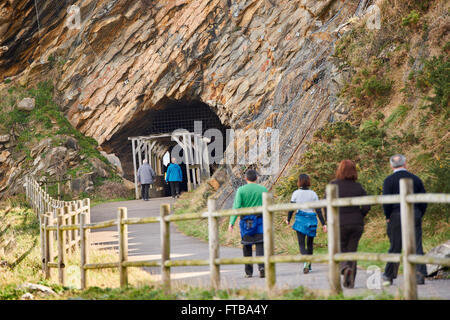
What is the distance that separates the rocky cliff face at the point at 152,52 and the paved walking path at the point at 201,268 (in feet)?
29.8

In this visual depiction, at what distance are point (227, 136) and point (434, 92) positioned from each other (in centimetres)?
1867

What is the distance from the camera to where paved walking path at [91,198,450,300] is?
816 cm

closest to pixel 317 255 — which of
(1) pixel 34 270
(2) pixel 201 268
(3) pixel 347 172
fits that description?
(3) pixel 347 172

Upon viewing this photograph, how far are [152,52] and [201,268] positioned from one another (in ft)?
69.5

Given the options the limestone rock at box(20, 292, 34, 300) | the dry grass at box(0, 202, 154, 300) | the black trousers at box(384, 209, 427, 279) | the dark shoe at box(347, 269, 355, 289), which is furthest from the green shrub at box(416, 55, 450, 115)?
the limestone rock at box(20, 292, 34, 300)

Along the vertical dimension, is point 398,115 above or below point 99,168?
above

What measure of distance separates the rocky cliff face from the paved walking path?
29.8 ft

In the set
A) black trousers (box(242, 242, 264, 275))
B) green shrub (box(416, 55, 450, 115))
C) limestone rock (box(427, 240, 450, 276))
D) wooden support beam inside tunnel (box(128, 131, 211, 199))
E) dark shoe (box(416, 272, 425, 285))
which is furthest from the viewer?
wooden support beam inside tunnel (box(128, 131, 211, 199))

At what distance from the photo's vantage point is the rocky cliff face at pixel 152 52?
95.7 feet

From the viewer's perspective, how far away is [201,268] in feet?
37.8

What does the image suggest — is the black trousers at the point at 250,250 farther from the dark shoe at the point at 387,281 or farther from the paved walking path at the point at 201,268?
the dark shoe at the point at 387,281

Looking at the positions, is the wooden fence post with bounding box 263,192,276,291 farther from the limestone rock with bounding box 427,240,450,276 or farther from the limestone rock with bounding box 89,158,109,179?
Result: the limestone rock with bounding box 89,158,109,179

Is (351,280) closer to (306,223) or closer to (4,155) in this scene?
(306,223)
